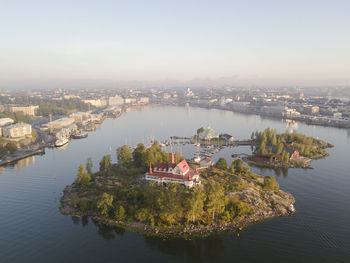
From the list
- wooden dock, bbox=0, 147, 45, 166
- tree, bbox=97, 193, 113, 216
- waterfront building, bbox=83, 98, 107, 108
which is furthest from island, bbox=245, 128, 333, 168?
waterfront building, bbox=83, 98, 107, 108

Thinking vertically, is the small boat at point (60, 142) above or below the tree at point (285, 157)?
below

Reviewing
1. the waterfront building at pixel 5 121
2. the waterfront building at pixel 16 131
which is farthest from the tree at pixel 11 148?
the waterfront building at pixel 5 121

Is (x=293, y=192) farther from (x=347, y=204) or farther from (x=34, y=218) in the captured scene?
(x=34, y=218)

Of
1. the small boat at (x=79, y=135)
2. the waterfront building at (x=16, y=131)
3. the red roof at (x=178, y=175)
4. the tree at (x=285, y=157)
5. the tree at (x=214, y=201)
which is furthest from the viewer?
the small boat at (x=79, y=135)

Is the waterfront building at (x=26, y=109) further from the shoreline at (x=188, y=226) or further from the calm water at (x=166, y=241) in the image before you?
the shoreline at (x=188, y=226)

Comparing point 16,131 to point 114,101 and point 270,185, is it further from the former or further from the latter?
point 114,101

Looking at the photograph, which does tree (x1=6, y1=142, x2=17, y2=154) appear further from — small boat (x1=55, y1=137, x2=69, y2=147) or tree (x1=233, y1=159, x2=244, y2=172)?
tree (x1=233, y1=159, x2=244, y2=172)
